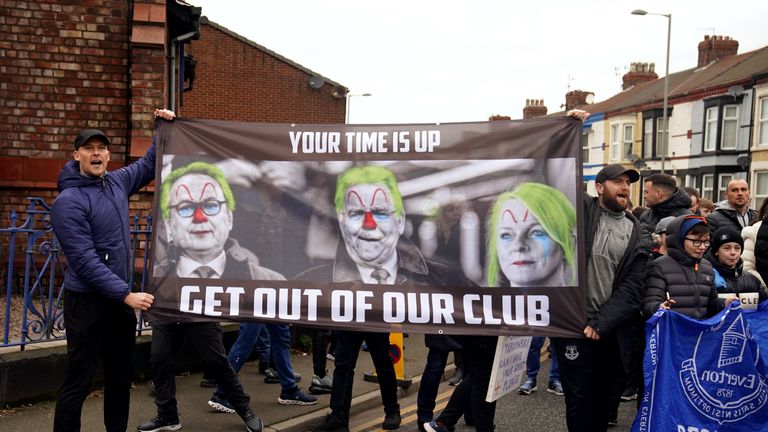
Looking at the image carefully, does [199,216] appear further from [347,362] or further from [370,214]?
[347,362]

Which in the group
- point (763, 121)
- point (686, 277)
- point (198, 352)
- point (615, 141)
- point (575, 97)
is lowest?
point (198, 352)

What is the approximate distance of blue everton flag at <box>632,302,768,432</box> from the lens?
14.7 feet

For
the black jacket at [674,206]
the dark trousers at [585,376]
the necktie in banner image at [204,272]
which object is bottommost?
the dark trousers at [585,376]

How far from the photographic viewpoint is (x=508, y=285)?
14.9 feet

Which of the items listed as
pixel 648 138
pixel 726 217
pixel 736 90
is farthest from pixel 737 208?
pixel 648 138

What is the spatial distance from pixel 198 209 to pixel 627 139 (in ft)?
115

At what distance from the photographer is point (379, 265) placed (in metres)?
4.66

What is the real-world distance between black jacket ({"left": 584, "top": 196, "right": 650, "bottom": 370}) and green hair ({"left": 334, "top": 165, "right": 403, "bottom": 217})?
4.08 feet

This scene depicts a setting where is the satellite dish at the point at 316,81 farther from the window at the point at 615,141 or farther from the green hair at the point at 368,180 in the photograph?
the green hair at the point at 368,180

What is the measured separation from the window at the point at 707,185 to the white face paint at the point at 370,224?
96.4 feet

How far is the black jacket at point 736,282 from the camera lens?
5.12m

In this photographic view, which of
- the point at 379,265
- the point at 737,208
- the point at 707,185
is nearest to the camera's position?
the point at 379,265

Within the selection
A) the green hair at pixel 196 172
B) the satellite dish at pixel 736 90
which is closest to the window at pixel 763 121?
the satellite dish at pixel 736 90

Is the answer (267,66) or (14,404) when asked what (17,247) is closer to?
(14,404)
